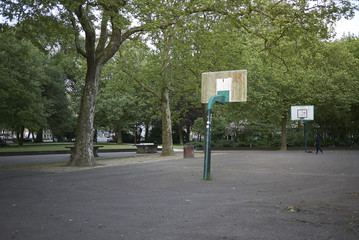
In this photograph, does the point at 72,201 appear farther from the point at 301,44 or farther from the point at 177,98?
the point at 177,98

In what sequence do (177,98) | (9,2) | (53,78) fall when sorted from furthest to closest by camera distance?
(53,78) < (177,98) < (9,2)

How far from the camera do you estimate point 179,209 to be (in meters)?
6.66

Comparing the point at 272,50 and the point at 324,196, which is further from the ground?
the point at 272,50

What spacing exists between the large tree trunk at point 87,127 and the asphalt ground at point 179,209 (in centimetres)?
608

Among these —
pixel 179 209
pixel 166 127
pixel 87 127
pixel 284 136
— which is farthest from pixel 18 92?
pixel 179 209

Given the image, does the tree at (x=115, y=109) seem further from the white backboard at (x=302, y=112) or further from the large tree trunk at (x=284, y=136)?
the white backboard at (x=302, y=112)

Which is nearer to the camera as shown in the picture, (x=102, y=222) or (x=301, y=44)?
(x=102, y=222)

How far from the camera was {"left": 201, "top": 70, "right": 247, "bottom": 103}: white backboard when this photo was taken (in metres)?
13.4

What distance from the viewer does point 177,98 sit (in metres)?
32.9

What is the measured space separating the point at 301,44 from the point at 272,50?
4.01 feet

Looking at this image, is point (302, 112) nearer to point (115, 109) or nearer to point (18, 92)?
point (18, 92)

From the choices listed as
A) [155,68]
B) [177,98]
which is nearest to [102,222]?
[155,68]

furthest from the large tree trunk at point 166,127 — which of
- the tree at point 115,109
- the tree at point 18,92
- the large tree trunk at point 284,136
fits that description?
the tree at point 115,109

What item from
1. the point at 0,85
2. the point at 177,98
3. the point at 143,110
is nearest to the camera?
the point at 0,85
